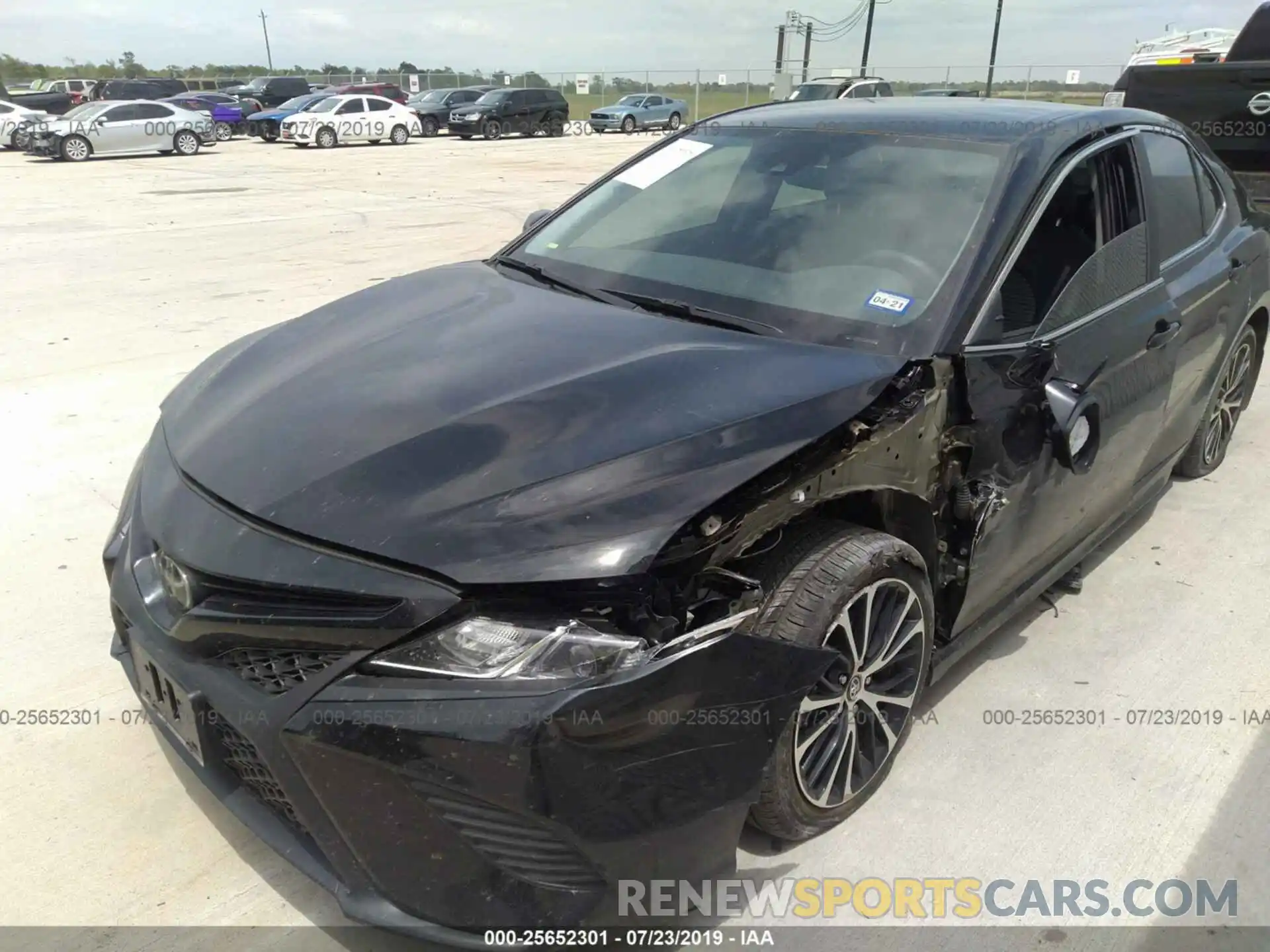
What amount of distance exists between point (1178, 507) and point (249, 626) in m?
4.20

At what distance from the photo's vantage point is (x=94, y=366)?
591 centimetres

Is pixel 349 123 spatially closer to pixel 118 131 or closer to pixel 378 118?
pixel 378 118

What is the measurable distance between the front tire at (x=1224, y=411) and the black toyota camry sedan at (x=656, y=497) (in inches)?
42.2

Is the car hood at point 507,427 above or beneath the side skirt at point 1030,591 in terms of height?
above

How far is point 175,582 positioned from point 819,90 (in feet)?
90.5

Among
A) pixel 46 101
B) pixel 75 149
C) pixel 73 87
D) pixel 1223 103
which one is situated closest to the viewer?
pixel 1223 103

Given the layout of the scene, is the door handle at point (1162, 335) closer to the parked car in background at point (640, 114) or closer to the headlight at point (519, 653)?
the headlight at point (519, 653)

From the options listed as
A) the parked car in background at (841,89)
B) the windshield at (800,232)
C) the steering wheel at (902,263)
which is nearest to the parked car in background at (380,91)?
the parked car in background at (841,89)

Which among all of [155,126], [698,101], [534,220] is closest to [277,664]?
[534,220]

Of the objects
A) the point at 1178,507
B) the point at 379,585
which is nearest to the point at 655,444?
the point at 379,585

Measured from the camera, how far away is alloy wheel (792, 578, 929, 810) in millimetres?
2264

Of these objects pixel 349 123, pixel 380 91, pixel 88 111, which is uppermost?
pixel 88 111

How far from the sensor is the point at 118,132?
22625mm

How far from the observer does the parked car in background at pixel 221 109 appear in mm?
29703
